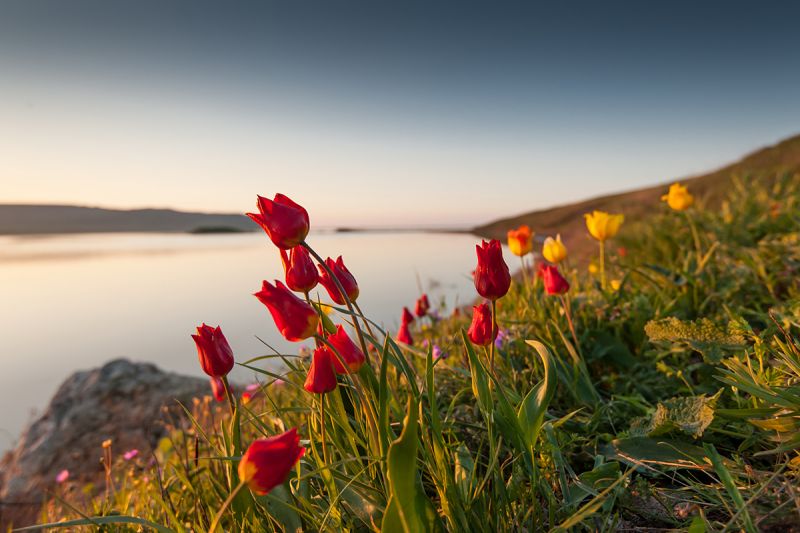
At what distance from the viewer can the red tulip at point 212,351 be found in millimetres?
1372

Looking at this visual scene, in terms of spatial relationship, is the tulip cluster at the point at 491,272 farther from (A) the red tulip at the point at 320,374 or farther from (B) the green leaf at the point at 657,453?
(B) the green leaf at the point at 657,453

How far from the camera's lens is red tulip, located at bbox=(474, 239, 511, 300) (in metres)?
1.43

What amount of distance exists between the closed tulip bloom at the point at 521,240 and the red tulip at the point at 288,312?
159 cm

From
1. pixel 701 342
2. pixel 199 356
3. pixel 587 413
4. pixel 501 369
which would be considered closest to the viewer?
pixel 199 356

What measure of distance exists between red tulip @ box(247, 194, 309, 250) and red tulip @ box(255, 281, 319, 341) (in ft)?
0.41

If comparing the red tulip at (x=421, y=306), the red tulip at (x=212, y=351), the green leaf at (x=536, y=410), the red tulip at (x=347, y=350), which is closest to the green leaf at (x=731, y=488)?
the green leaf at (x=536, y=410)

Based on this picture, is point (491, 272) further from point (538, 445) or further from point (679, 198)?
point (679, 198)

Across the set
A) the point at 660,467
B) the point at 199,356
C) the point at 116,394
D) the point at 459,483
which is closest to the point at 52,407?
the point at 116,394

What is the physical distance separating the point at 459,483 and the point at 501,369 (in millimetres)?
1072

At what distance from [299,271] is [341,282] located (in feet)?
0.47

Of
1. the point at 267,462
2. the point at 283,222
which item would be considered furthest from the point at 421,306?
the point at 267,462

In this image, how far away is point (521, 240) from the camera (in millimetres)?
2607

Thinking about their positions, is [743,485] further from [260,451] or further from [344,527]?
[260,451]

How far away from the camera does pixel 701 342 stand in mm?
2014
